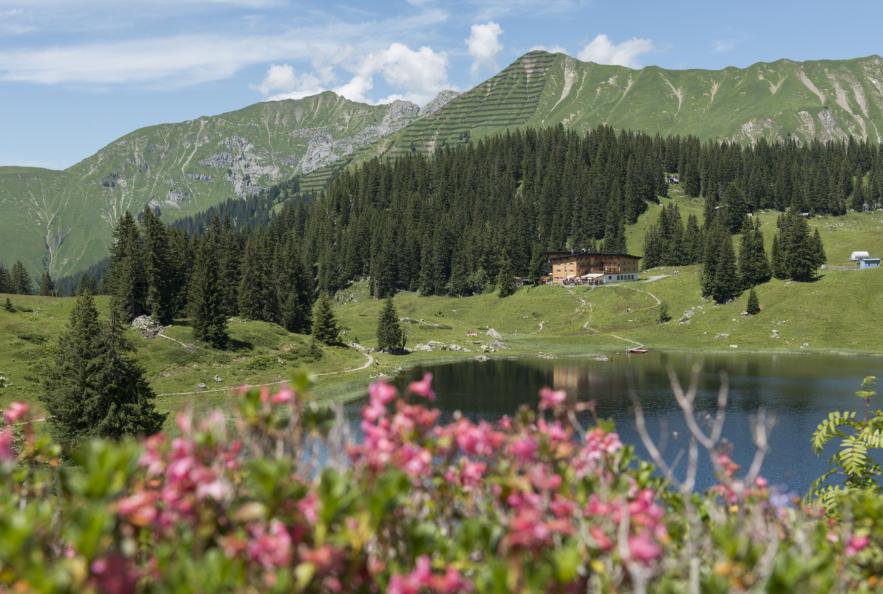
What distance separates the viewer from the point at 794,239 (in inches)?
6250

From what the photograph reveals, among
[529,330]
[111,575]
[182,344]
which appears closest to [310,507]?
[111,575]

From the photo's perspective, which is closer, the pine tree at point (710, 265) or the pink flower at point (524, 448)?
the pink flower at point (524, 448)

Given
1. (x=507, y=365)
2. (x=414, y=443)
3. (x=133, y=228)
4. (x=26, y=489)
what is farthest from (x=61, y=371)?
(x=507, y=365)

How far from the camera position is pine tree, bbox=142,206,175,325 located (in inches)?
4149

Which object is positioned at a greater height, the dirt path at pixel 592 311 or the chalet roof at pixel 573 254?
the chalet roof at pixel 573 254

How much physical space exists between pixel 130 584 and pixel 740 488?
19.7 feet

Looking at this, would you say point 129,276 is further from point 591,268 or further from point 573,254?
point 591,268

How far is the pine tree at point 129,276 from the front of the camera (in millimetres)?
104062

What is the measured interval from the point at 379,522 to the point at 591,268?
191797mm

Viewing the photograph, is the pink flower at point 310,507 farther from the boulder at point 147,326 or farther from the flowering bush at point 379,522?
the boulder at point 147,326

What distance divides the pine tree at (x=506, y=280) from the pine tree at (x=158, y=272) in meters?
99.3

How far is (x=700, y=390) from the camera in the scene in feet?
300

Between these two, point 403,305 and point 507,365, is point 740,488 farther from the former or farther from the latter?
point 403,305

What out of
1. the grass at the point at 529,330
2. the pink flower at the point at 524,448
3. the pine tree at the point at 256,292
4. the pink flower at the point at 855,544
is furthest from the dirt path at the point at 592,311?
the pink flower at the point at 524,448
